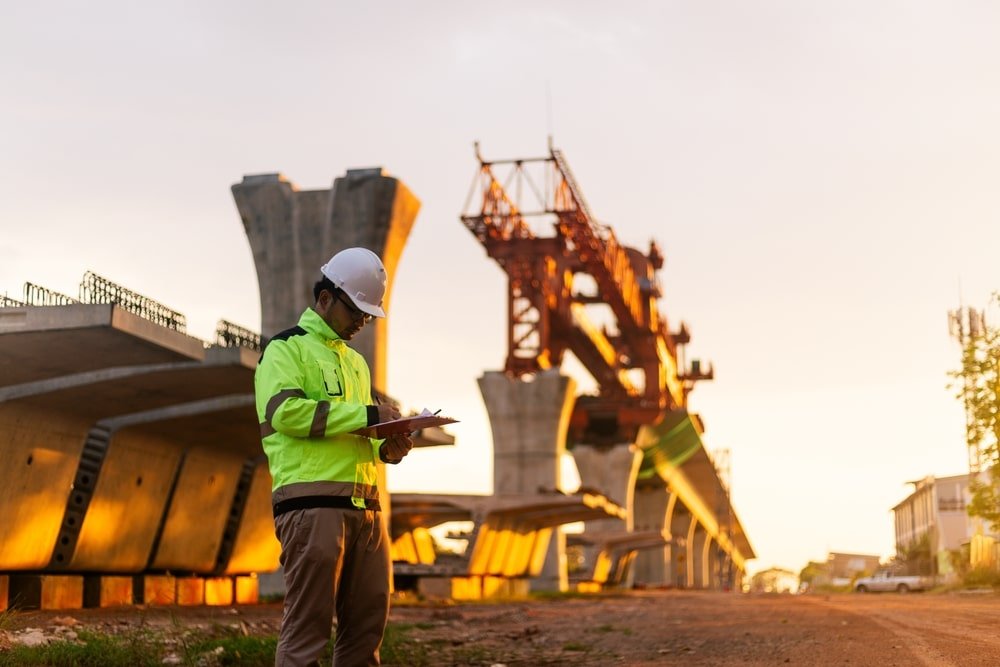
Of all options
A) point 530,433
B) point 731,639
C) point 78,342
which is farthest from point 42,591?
point 530,433

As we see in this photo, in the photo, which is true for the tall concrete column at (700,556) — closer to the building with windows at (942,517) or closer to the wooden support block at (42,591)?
the building with windows at (942,517)

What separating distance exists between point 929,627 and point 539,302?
3746 centimetres

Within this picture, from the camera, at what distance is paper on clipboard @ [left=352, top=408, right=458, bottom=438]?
5.46 m

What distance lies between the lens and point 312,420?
547 centimetres

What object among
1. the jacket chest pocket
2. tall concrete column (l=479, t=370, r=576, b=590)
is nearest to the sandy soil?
the jacket chest pocket

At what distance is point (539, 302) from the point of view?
51.9 meters

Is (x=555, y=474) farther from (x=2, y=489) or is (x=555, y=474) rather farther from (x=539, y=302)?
(x=2, y=489)

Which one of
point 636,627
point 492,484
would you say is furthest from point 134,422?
point 492,484

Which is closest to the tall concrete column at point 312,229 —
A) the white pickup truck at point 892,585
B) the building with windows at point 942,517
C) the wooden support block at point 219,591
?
the wooden support block at point 219,591

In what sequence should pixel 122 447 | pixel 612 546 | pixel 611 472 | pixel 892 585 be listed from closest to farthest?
1. pixel 122 447
2. pixel 892 585
3. pixel 611 472
4. pixel 612 546

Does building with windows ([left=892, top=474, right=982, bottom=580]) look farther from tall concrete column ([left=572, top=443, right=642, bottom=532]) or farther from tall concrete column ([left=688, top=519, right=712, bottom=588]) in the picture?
tall concrete column ([left=572, top=443, right=642, bottom=532])

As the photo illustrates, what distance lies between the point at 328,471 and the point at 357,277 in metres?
0.83

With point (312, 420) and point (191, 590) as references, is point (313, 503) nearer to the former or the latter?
point (312, 420)

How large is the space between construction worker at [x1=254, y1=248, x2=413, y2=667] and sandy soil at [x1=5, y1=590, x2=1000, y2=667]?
13.6ft
